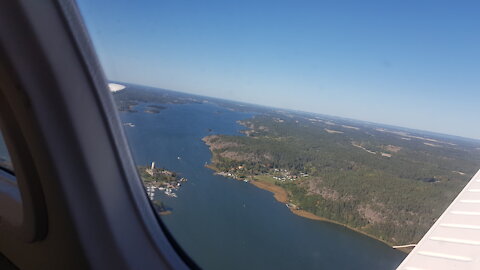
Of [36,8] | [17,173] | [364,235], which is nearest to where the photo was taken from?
[36,8]

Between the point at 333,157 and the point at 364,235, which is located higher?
Result: the point at 333,157

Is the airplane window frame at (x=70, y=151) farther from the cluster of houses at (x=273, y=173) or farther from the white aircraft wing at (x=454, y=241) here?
the white aircraft wing at (x=454, y=241)

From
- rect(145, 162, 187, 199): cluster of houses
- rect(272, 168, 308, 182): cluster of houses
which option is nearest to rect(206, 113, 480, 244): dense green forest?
rect(272, 168, 308, 182): cluster of houses

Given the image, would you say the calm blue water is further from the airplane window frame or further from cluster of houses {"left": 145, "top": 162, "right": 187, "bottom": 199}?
the airplane window frame

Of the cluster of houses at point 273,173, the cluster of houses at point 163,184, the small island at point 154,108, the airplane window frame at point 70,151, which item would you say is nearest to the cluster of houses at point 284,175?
the cluster of houses at point 273,173

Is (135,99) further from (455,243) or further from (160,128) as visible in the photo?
(455,243)

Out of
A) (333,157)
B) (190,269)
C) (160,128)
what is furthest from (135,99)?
(333,157)
